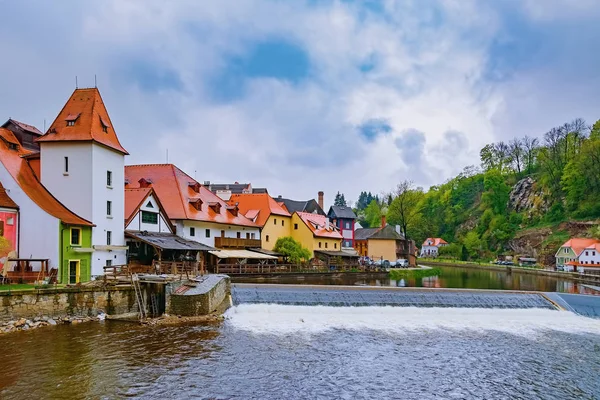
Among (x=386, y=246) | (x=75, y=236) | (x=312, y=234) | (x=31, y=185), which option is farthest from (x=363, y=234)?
(x=31, y=185)

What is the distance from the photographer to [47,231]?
974 inches

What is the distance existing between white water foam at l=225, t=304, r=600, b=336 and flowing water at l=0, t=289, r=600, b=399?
137 mm

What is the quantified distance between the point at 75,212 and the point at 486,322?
2445 cm

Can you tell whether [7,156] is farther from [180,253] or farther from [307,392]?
[307,392]

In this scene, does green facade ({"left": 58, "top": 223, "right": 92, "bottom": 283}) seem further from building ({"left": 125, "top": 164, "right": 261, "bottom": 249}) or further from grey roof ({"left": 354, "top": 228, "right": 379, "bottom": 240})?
grey roof ({"left": 354, "top": 228, "right": 379, "bottom": 240})

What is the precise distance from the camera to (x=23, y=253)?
25.0 m

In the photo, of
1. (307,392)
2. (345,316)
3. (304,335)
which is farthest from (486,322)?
(307,392)

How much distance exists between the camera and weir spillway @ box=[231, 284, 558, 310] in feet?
Answer: 85.3

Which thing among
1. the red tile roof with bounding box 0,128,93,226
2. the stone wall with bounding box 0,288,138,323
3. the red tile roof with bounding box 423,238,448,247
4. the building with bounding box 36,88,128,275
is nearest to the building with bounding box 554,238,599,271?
the red tile roof with bounding box 423,238,448,247

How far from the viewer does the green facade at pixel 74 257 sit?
24812mm

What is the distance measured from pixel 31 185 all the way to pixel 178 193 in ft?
46.9

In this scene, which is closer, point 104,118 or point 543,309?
point 543,309

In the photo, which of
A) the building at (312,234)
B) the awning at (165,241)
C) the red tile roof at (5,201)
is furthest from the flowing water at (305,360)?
the building at (312,234)

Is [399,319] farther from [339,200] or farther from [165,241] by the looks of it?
[339,200]
